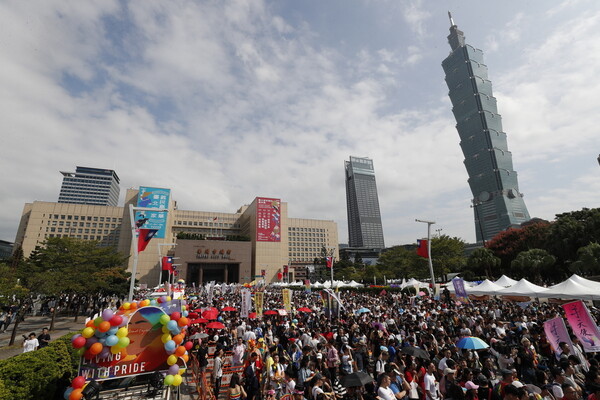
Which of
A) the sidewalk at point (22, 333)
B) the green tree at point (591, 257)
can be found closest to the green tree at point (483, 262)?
the green tree at point (591, 257)

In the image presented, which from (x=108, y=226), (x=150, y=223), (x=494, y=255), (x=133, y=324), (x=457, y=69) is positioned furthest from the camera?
(x=457, y=69)

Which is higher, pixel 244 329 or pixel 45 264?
pixel 45 264

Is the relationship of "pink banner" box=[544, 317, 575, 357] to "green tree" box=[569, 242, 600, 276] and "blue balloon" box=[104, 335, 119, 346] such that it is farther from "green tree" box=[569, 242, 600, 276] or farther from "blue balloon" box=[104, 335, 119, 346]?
"green tree" box=[569, 242, 600, 276]

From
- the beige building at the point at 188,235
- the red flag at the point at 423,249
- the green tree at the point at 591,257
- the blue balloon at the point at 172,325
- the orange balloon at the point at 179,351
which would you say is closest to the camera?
the blue balloon at the point at 172,325

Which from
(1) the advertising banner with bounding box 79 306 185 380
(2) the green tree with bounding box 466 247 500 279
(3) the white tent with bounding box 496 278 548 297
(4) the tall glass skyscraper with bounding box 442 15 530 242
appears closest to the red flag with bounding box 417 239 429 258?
(3) the white tent with bounding box 496 278 548 297

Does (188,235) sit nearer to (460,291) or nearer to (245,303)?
(245,303)

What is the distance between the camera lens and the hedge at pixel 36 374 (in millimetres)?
7098

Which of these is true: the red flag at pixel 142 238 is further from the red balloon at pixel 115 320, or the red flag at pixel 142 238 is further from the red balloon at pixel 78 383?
the red balloon at pixel 78 383

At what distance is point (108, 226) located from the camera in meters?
Answer: 103

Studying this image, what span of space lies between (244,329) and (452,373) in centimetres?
1035

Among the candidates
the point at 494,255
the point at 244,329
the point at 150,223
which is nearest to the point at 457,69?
the point at 494,255

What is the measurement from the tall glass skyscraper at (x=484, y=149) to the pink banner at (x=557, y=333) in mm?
181803

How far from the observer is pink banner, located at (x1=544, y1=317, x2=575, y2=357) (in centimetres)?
829

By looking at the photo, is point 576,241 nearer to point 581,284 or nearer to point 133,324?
point 581,284
